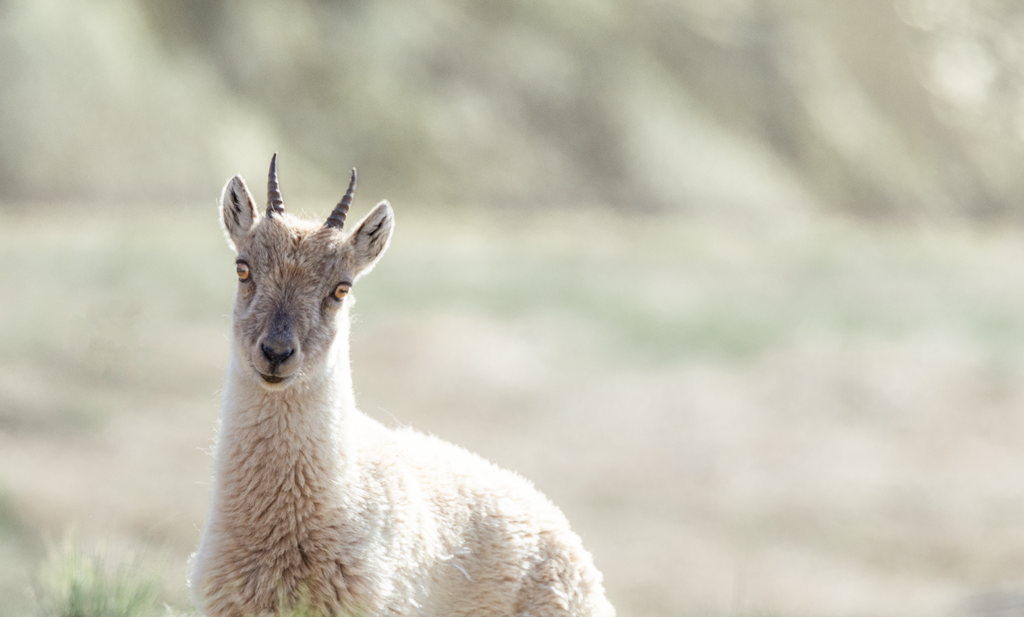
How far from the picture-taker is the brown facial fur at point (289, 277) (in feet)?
26.8

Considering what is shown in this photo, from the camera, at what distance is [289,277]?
8562mm

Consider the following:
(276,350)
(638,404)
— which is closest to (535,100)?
(638,404)

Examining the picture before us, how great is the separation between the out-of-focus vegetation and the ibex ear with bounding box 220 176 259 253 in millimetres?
59201

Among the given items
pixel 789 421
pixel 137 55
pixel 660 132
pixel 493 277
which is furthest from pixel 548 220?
pixel 789 421

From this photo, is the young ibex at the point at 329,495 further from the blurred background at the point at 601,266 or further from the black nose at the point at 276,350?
the blurred background at the point at 601,266

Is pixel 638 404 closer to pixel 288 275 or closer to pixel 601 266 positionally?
pixel 601 266

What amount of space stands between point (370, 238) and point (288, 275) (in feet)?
2.66

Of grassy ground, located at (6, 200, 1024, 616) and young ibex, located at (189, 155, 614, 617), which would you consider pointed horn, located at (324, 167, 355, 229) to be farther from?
grassy ground, located at (6, 200, 1024, 616)

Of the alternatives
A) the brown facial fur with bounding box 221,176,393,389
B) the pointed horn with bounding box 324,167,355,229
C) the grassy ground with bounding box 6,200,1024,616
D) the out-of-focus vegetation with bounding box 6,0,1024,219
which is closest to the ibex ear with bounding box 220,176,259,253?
the brown facial fur with bounding box 221,176,393,389

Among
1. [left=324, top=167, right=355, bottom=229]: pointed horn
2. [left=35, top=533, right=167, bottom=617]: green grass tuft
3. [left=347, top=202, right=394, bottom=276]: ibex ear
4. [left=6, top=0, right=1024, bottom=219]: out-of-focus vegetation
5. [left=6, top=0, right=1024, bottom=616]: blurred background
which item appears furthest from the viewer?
[left=6, top=0, right=1024, bottom=219]: out-of-focus vegetation

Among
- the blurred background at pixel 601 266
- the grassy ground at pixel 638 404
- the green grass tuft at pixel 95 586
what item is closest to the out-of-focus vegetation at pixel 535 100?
the blurred background at pixel 601 266

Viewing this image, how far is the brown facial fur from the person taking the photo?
8.18 m

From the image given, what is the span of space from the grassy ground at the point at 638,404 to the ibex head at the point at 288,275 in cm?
1247

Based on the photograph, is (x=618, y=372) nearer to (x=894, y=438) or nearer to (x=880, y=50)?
(x=894, y=438)
